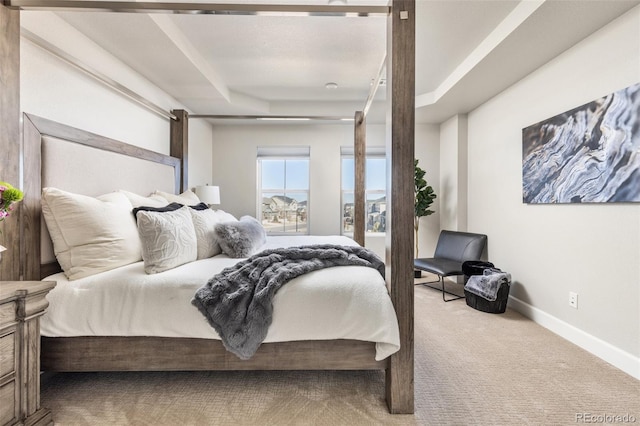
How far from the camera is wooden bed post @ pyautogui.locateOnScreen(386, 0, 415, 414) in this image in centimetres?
150

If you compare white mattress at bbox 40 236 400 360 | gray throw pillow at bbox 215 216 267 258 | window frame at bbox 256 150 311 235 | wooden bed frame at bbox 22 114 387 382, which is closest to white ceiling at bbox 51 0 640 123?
window frame at bbox 256 150 311 235

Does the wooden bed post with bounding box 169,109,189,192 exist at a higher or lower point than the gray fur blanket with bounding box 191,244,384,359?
higher

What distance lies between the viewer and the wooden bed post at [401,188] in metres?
1.50

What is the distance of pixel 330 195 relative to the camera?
4.89 meters

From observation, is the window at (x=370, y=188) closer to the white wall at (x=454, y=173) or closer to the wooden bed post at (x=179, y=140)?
the white wall at (x=454, y=173)

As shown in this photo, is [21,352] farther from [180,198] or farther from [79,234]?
[180,198]

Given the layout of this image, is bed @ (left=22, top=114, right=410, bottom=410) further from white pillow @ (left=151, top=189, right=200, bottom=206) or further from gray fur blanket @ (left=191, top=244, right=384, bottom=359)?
white pillow @ (left=151, top=189, right=200, bottom=206)

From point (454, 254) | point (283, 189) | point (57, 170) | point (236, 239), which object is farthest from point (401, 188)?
point (283, 189)

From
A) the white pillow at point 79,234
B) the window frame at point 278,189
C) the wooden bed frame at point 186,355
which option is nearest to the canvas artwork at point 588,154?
the wooden bed frame at point 186,355

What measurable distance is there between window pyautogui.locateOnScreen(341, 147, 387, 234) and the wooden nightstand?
3954 mm

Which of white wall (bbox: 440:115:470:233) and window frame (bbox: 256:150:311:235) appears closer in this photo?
white wall (bbox: 440:115:470:233)

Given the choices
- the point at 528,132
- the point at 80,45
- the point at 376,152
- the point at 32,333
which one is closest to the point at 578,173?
the point at 528,132

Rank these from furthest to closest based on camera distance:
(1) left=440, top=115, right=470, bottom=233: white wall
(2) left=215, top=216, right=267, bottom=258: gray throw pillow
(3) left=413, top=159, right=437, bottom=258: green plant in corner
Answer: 1. (3) left=413, top=159, right=437, bottom=258: green plant in corner
2. (1) left=440, top=115, right=470, bottom=233: white wall
3. (2) left=215, top=216, right=267, bottom=258: gray throw pillow

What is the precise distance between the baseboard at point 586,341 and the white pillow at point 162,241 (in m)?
2.85
